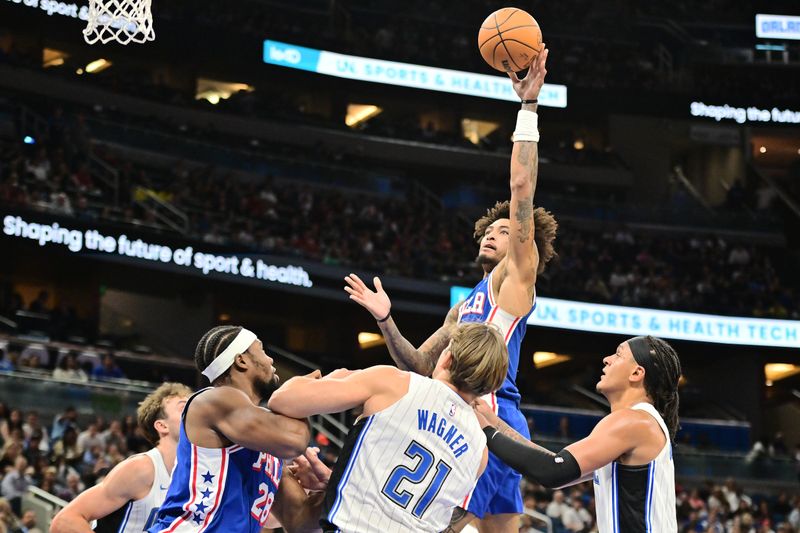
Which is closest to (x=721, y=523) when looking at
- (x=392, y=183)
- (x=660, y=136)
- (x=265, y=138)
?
(x=392, y=183)

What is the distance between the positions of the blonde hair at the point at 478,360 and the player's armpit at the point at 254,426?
2.29ft

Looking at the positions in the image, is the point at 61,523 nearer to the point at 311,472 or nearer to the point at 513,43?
the point at 311,472

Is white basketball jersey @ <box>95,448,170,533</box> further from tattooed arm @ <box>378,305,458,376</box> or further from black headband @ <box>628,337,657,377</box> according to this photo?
black headband @ <box>628,337,657,377</box>

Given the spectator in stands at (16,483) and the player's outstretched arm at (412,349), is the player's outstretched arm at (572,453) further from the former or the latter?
the spectator in stands at (16,483)

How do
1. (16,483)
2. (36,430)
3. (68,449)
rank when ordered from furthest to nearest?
(36,430) → (68,449) → (16,483)

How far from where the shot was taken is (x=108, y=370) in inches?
804

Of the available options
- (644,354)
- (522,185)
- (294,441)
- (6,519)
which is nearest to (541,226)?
(522,185)

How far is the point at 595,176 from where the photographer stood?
1454 inches

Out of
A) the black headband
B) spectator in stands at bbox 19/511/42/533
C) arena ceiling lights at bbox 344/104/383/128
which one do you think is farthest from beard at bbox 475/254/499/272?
arena ceiling lights at bbox 344/104/383/128

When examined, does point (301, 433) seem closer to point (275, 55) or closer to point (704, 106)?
point (275, 55)

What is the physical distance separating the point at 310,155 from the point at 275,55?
10.00 feet

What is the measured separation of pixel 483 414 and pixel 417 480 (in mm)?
726

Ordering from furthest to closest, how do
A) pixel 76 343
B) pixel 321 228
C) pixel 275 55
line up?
pixel 275 55 → pixel 321 228 → pixel 76 343

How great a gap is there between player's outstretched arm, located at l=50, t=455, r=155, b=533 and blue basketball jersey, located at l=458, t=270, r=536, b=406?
1974 millimetres
